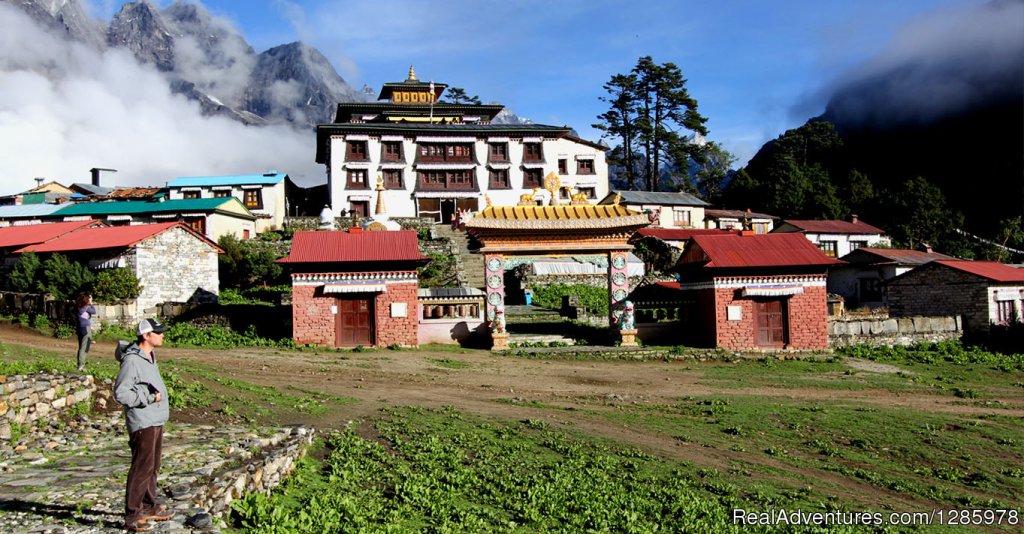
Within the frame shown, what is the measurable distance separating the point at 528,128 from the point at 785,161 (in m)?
25.7

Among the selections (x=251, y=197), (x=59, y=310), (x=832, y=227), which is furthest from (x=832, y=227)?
(x=59, y=310)

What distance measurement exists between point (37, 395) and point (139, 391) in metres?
5.40

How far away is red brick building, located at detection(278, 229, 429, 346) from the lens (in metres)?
25.6

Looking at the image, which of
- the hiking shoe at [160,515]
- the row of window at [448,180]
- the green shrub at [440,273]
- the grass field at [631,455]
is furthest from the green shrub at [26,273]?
the hiking shoe at [160,515]

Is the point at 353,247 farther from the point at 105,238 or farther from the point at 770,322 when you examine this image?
the point at 770,322

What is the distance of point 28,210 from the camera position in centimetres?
4938

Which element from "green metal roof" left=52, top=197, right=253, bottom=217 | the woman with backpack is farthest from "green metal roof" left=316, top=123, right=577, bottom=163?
the woman with backpack

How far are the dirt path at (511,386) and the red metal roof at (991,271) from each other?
10.6 meters

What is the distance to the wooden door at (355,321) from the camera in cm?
2597

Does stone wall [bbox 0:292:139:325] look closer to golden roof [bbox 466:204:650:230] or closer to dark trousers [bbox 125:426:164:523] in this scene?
golden roof [bbox 466:204:650:230]

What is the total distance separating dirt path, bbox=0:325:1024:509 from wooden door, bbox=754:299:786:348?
295 centimetres

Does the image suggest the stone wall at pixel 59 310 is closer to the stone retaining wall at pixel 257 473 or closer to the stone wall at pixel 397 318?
the stone wall at pixel 397 318

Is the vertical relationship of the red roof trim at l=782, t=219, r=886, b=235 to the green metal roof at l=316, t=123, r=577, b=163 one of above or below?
below

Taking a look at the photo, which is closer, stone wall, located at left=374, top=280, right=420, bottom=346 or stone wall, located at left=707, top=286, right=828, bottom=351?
stone wall, located at left=374, top=280, right=420, bottom=346
